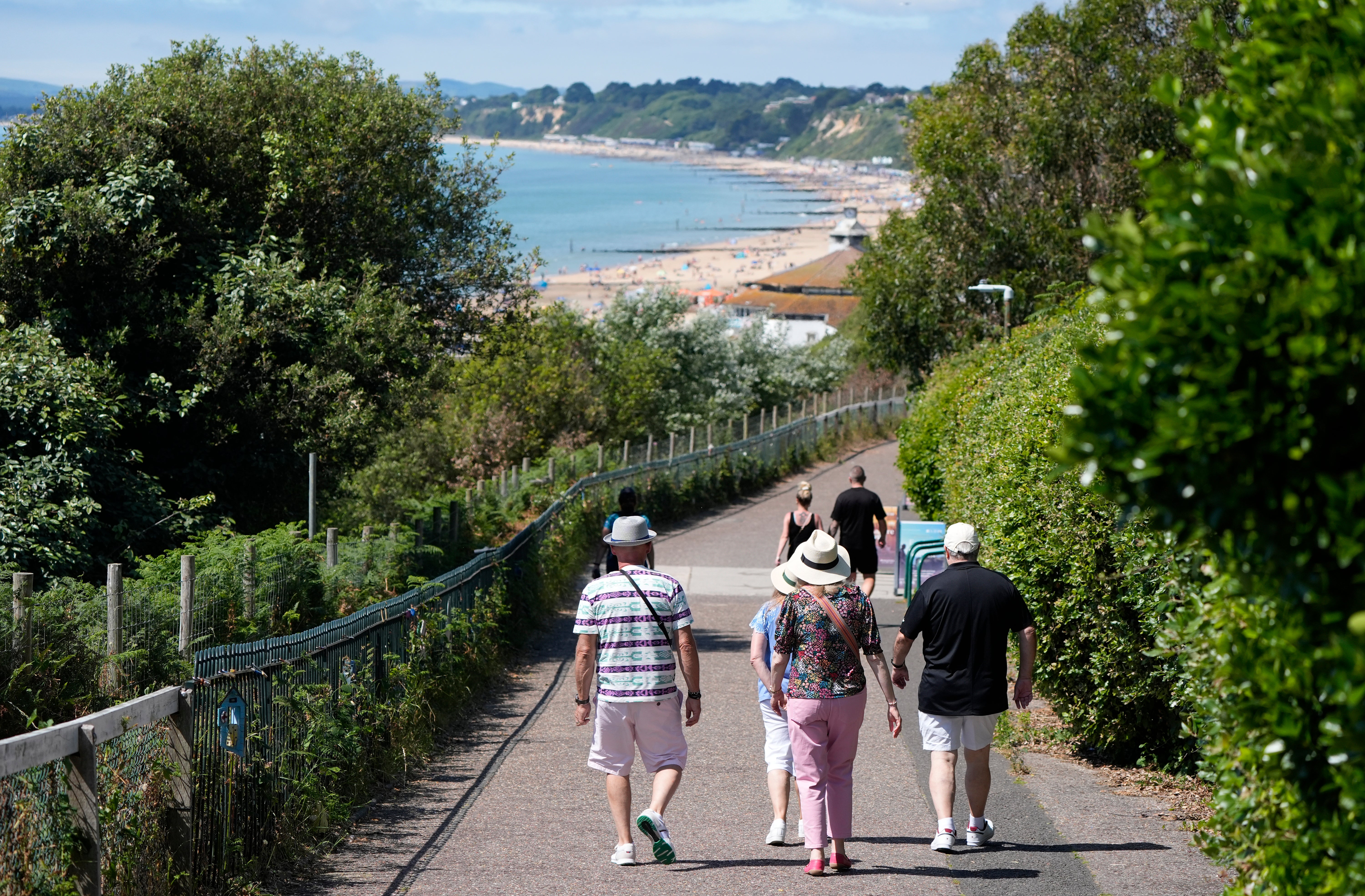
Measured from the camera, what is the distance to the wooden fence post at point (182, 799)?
222 inches

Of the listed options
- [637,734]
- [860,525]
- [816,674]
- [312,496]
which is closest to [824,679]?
[816,674]

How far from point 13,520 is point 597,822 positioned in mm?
6083

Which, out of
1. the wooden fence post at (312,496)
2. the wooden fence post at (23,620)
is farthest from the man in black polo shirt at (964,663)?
the wooden fence post at (312,496)

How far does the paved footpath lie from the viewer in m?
6.28

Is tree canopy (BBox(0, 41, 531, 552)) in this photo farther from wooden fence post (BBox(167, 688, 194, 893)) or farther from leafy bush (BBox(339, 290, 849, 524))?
wooden fence post (BBox(167, 688, 194, 893))

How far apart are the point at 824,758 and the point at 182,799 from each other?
288 centimetres

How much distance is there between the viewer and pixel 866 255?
37750 millimetres

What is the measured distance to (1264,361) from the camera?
98.0 inches

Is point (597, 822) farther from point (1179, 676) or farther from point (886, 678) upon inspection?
point (1179, 676)

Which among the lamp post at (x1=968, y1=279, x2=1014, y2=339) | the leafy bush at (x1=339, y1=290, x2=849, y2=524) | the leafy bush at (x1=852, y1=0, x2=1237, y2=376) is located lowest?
the leafy bush at (x1=339, y1=290, x2=849, y2=524)

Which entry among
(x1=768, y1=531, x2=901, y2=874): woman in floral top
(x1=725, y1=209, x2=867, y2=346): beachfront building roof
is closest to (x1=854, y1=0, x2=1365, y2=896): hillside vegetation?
(x1=768, y1=531, x2=901, y2=874): woman in floral top

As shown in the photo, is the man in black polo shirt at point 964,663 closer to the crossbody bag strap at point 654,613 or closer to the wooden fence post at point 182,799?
the crossbody bag strap at point 654,613

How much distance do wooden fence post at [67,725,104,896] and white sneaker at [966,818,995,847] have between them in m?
4.08

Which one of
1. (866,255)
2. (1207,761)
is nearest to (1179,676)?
(1207,761)
